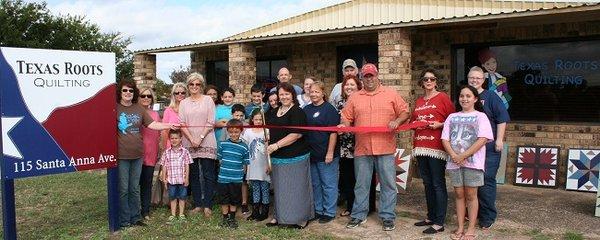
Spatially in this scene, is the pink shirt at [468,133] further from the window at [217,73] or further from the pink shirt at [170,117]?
the window at [217,73]

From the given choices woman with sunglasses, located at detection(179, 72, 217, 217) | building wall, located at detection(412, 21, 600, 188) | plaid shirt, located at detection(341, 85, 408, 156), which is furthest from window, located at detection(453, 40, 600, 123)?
woman with sunglasses, located at detection(179, 72, 217, 217)

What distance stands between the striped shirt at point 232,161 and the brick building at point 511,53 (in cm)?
310

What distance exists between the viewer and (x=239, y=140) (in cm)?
586

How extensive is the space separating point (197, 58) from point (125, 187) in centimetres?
759

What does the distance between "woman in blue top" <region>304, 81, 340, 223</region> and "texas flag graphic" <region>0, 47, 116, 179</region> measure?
210 cm

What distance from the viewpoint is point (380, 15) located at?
33.4ft

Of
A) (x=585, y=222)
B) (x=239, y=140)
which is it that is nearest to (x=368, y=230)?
(x=239, y=140)

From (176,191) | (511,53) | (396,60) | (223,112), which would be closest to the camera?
(176,191)

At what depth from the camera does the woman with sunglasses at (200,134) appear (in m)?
5.95

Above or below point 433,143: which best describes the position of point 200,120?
above

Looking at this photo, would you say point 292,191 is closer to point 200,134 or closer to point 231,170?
point 231,170

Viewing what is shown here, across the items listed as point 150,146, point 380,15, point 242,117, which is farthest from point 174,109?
point 380,15

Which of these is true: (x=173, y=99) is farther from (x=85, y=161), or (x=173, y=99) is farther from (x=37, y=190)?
(x=37, y=190)

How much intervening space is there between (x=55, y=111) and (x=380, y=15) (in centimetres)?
684
